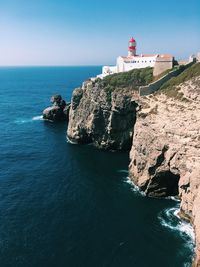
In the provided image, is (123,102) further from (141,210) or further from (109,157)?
(141,210)

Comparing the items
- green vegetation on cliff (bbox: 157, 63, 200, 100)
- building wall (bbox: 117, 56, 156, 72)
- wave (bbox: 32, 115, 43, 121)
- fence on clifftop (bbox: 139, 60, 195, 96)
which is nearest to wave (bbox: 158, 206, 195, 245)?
green vegetation on cliff (bbox: 157, 63, 200, 100)

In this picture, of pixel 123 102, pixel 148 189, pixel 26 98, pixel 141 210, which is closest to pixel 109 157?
pixel 123 102

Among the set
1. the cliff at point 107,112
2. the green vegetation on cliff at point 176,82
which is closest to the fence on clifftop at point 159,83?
the green vegetation on cliff at point 176,82

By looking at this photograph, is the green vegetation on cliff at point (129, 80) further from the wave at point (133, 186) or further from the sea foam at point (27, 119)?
the sea foam at point (27, 119)

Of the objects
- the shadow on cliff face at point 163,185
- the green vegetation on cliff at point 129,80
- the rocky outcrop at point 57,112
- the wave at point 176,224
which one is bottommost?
the wave at point 176,224

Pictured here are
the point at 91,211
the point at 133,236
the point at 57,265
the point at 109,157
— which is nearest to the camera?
the point at 57,265

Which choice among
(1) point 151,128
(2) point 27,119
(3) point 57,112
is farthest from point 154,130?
(2) point 27,119
